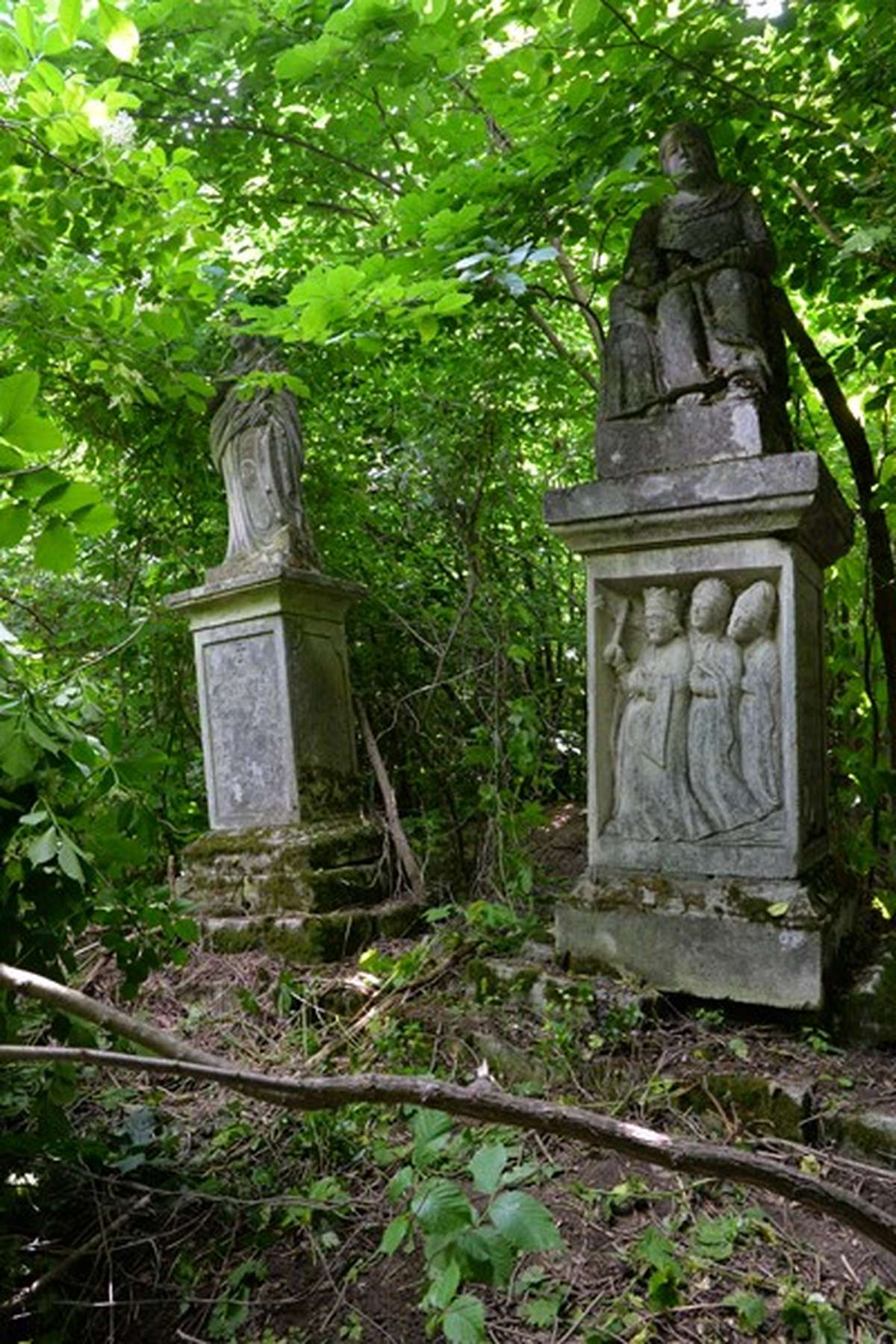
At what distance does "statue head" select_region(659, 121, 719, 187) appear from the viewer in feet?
9.75

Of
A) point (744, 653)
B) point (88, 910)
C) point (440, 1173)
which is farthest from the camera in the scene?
point (744, 653)

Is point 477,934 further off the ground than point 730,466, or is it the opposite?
point 730,466

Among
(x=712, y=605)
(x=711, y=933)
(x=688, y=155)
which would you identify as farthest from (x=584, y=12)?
(x=711, y=933)

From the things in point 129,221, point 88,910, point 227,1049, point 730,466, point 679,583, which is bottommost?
point 227,1049

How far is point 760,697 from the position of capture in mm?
2688

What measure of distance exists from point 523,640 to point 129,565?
2.53 metres

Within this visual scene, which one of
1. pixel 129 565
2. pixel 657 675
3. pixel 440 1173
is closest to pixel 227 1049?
pixel 440 1173

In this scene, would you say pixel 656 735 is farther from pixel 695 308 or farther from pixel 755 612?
pixel 695 308

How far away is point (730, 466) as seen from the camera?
8.61 ft

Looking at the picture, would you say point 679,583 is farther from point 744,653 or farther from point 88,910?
point 88,910

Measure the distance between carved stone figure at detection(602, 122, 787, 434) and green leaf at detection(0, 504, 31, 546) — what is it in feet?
7.13

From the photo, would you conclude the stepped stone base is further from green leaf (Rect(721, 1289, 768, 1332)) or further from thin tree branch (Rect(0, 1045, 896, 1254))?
thin tree branch (Rect(0, 1045, 896, 1254))

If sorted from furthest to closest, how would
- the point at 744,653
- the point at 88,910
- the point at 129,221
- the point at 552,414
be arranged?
the point at 552,414 → the point at 744,653 → the point at 129,221 → the point at 88,910

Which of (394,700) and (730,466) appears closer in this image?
(730,466)
